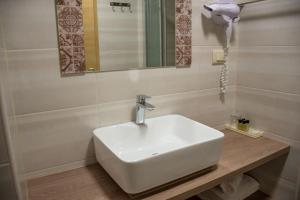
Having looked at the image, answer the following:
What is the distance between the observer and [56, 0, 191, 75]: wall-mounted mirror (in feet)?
3.36

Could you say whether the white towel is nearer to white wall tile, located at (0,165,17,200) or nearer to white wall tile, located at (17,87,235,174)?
white wall tile, located at (17,87,235,174)

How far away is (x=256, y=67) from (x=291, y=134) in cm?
42

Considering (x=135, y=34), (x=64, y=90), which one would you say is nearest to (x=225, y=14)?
(x=135, y=34)

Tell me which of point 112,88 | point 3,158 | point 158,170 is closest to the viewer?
point 3,158

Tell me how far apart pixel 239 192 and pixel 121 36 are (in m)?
1.09

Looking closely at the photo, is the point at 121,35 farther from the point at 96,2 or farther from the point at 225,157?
the point at 225,157

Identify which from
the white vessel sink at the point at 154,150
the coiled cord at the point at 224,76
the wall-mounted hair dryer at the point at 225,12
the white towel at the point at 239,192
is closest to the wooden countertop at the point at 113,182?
the white vessel sink at the point at 154,150

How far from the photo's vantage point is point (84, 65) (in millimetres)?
1074

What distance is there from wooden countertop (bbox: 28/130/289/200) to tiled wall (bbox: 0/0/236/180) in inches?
2.9

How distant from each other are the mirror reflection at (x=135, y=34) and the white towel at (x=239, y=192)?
786 millimetres

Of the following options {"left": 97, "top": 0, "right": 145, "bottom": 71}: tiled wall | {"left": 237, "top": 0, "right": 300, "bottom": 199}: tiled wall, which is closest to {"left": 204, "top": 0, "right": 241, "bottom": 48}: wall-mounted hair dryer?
{"left": 237, "top": 0, "right": 300, "bottom": 199}: tiled wall

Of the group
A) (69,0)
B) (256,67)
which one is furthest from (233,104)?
(69,0)

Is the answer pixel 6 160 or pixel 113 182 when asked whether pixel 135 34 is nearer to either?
pixel 113 182

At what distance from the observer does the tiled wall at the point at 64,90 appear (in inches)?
37.3
